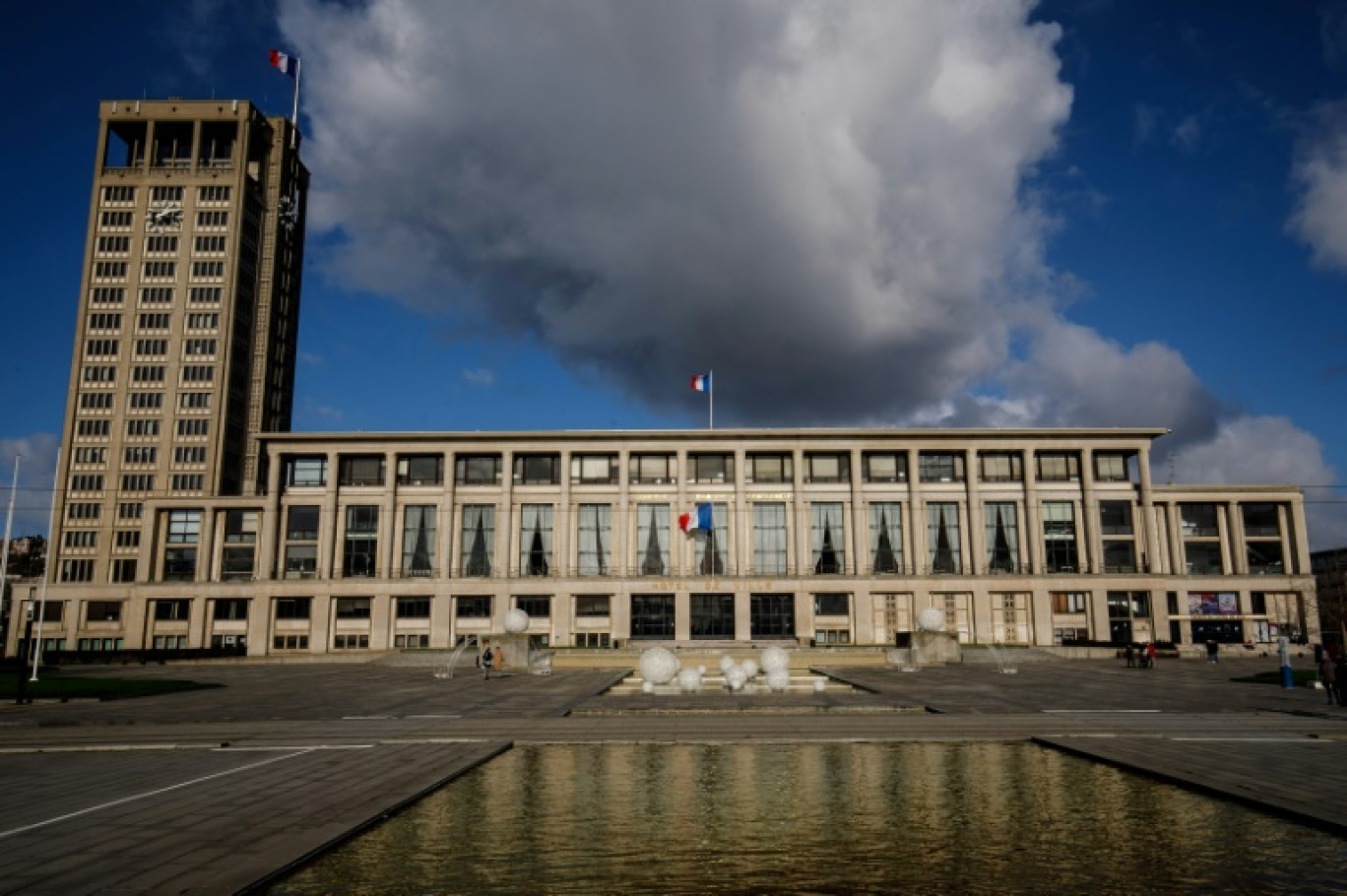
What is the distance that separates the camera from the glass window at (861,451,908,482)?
280ft

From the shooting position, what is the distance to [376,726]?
22234 mm

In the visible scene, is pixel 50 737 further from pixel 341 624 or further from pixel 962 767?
pixel 341 624

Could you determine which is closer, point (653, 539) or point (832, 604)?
point (832, 604)

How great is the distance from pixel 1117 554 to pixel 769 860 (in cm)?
8789

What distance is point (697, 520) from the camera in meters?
79.6

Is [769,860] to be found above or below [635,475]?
below

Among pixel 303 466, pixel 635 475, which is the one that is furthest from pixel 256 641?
pixel 635 475

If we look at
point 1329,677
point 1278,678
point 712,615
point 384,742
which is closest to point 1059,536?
point 712,615

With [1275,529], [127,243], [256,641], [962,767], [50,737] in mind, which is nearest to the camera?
[962,767]

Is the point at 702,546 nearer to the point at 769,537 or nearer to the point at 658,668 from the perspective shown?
the point at 769,537

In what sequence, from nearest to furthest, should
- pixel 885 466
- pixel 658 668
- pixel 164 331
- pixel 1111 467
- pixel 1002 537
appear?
pixel 658 668
pixel 1002 537
pixel 885 466
pixel 1111 467
pixel 164 331

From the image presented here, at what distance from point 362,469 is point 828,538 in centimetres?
4670

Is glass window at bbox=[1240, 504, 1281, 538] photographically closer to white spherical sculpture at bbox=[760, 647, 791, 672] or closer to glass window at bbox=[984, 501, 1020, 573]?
glass window at bbox=[984, 501, 1020, 573]

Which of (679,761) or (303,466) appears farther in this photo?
(303,466)
